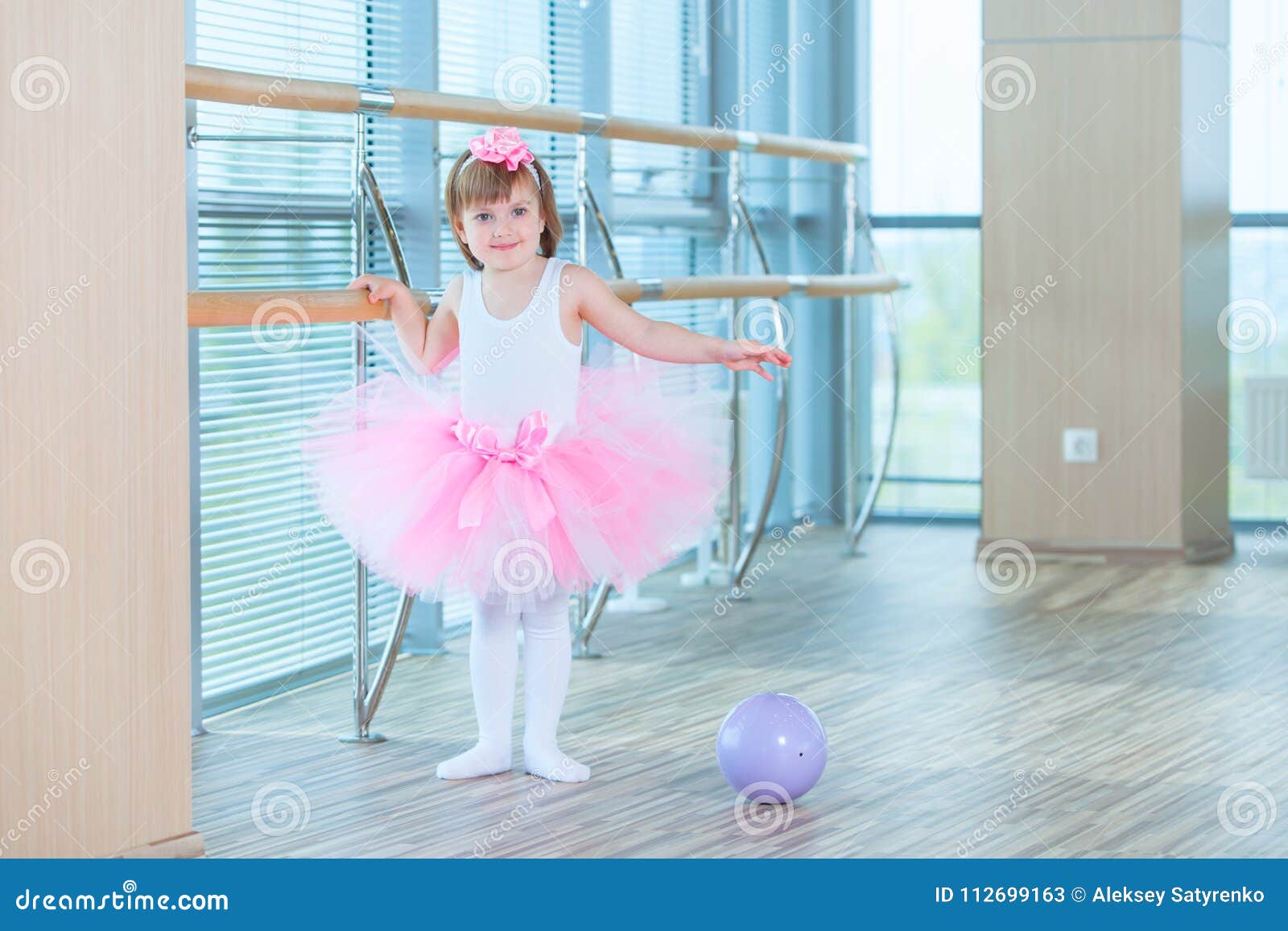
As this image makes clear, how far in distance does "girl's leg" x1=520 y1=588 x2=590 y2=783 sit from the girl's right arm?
0.43 meters

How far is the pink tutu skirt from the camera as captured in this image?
254 centimetres

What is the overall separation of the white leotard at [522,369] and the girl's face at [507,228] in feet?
0.22

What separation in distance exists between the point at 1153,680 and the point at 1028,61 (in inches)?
77.8

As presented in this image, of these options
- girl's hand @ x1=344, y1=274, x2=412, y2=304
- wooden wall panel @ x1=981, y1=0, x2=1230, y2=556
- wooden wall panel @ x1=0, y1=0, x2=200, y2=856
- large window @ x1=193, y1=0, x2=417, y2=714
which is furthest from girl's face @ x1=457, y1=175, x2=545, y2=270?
wooden wall panel @ x1=981, y1=0, x2=1230, y2=556

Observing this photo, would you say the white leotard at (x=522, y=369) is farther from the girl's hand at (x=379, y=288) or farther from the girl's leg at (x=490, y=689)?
the girl's leg at (x=490, y=689)

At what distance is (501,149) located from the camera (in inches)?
103

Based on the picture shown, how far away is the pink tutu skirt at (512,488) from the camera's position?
8.33 feet

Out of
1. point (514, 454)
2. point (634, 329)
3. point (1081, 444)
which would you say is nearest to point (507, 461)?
point (514, 454)

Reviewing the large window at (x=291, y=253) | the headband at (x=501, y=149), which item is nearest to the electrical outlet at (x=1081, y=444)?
the large window at (x=291, y=253)

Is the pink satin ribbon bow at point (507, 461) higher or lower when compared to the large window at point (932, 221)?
lower

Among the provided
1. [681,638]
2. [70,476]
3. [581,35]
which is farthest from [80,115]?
[581,35]

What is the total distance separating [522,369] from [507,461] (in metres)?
0.15

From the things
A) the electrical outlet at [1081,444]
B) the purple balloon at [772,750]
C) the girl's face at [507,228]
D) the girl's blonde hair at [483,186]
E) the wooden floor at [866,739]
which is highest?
the girl's blonde hair at [483,186]

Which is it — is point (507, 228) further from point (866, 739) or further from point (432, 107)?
point (866, 739)
